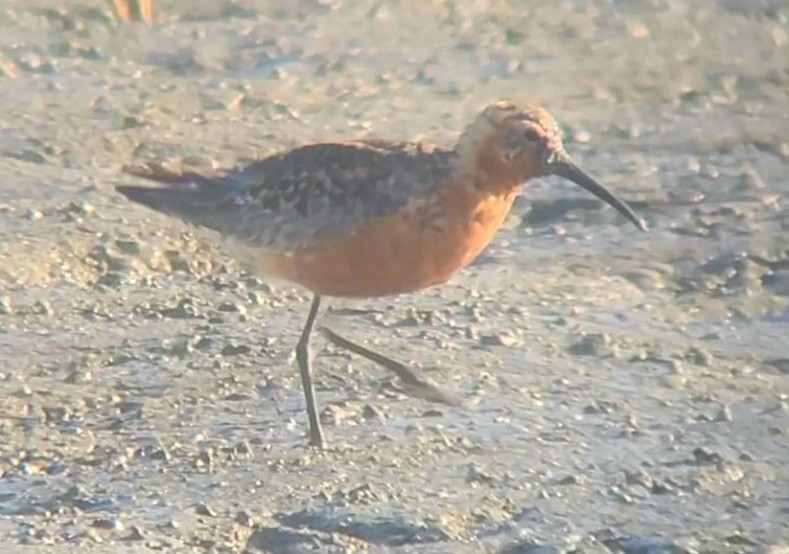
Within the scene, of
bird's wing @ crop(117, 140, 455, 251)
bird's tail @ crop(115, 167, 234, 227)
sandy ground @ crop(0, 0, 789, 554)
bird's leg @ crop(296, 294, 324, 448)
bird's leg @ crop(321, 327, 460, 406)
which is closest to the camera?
sandy ground @ crop(0, 0, 789, 554)

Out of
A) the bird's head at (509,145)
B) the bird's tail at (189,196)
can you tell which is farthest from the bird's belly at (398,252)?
the bird's tail at (189,196)

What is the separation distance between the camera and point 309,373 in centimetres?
761

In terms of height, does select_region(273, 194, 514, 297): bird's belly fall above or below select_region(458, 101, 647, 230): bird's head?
below

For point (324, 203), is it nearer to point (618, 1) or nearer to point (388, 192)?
point (388, 192)

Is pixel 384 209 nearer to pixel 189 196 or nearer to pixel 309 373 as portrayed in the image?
pixel 309 373

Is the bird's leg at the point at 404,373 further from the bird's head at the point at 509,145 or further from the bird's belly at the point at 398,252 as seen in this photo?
the bird's head at the point at 509,145

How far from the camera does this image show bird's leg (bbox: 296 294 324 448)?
7.29 meters

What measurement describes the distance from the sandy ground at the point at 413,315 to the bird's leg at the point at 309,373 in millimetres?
104

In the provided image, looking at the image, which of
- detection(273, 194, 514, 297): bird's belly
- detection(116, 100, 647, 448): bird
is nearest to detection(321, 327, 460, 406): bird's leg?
detection(116, 100, 647, 448): bird

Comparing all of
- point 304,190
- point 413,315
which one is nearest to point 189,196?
point 304,190

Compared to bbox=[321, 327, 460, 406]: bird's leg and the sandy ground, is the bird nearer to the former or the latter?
bbox=[321, 327, 460, 406]: bird's leg

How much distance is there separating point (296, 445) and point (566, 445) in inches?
37.3

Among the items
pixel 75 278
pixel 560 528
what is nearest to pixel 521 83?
pixel 75 278

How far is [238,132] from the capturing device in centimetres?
1130
